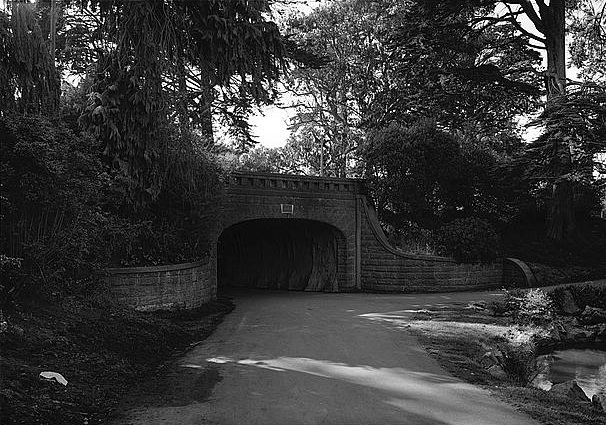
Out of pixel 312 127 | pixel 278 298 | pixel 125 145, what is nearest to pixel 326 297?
pixel 278 298

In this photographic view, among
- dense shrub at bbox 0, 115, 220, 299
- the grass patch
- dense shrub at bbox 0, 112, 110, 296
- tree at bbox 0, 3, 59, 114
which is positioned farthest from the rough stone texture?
tree at bbox 0, 3, 59, 114

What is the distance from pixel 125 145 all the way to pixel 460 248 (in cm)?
1267

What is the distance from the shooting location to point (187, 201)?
14.9 meters

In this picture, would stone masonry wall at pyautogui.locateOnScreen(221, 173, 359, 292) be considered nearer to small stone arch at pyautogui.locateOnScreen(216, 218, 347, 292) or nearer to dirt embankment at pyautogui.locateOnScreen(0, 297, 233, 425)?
small stone arch at pyautogui.locateOnScreen(216, 218, 347, 292)

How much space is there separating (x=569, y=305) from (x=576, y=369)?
562 centimetres

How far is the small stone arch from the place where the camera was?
20.9 meters

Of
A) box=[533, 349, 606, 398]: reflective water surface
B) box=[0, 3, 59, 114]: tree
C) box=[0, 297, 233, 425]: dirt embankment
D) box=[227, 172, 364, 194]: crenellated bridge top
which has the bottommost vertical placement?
box=[533, 349, 606, 398]: reflective water surface

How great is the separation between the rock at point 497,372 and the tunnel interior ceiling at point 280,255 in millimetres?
12426

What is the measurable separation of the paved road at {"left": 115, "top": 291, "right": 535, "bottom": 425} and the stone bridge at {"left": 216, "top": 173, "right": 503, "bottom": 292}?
759 cm

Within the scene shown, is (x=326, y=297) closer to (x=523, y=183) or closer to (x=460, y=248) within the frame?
(x=460, y=248)

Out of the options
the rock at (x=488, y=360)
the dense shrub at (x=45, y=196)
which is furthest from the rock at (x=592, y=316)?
the dense shrub at (x=45, y=196)

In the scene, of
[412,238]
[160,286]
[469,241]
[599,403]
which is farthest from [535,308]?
[160,286]

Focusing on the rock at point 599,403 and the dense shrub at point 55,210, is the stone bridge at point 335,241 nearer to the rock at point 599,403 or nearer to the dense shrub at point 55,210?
the dense shrub at point 55,210

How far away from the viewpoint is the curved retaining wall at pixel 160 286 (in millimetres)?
11766
